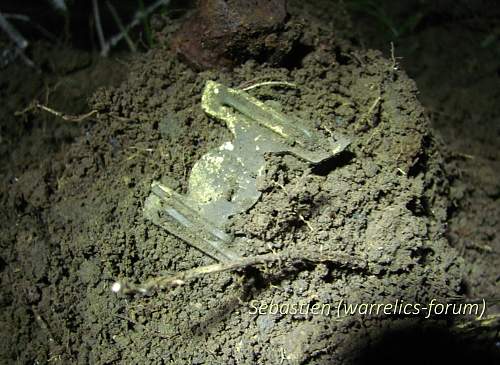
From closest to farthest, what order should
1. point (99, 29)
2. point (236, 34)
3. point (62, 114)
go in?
point (236, 34), point (62, 114), point (99, 29)

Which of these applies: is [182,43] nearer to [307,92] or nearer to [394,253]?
[307,92]

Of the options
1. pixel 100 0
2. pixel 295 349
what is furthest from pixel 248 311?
pixel 100 0

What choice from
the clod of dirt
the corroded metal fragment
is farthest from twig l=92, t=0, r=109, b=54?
the corroded metal fragment

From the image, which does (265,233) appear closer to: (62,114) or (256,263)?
(256,263)

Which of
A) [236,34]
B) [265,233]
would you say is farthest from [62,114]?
[265,233]

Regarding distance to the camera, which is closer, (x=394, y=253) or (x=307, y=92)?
(x=394, y=253)
